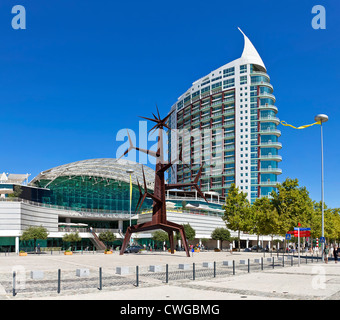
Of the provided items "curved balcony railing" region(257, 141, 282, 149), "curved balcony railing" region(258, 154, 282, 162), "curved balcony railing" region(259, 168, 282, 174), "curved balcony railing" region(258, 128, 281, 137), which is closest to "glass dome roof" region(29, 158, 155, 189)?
"curved balcony railing" region(259, 168, 282, 174)

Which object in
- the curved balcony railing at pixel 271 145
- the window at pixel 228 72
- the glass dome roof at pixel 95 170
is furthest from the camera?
the window at pixel 228 72

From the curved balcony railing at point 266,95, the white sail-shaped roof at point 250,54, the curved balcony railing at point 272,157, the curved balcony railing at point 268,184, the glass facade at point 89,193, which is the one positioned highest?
the white sail-shaped roof at point 250,54

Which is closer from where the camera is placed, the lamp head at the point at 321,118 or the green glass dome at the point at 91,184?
the lamp head at the point at 321,118

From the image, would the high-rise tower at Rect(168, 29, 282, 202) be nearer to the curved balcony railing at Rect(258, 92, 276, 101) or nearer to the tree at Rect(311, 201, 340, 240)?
Result: the curved balcony railing at Rect(258, 92, 276, 101)

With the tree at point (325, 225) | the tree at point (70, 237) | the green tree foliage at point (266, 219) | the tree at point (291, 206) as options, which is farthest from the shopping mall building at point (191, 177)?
the tree at point (325, 225)

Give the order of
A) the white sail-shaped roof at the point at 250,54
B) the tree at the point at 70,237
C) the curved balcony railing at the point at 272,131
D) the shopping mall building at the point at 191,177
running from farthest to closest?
the white sail-shaped roof at the point at 250,54 < the curved balcony railing at the point at 272,131 < the shopping mall building at the point at 191,177 < the tree at the point at 70,237

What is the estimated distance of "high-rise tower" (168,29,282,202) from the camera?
456 ft

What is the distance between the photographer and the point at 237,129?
145875 mm

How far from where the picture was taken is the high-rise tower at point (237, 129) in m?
139

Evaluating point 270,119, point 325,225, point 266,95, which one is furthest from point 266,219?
point 266,95

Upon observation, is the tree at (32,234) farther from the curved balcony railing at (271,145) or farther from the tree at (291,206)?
the curved balcony railing at (271,145)

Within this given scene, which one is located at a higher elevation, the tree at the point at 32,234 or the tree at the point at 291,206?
the tree at the point at 291,206

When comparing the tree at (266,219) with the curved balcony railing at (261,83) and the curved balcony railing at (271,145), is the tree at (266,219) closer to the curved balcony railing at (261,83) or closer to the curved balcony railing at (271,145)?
the curved balcony railing at (271,145)
